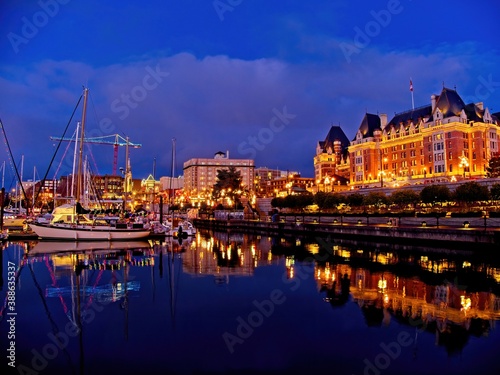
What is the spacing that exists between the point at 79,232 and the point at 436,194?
4200cm

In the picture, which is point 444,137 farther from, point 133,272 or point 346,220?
point 133,272

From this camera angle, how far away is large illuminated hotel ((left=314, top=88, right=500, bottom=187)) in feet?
282

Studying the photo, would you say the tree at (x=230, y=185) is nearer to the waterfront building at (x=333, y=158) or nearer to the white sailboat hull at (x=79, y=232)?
the waterfront building at (x=333, y=158)

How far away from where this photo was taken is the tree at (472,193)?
47.5m

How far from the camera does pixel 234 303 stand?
16.5m

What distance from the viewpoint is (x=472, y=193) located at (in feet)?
157

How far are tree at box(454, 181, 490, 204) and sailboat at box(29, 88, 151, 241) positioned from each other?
3635 cm

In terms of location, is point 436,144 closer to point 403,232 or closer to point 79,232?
point 403,232

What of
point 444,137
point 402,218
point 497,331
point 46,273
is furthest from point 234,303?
point 444,137

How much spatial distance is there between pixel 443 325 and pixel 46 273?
19739 millimetres

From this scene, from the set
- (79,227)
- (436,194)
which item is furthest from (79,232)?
(436,194)

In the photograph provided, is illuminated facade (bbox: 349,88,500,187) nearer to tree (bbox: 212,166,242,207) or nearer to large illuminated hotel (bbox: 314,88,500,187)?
large illuminated hotel (bbox: 314,88,500,187)

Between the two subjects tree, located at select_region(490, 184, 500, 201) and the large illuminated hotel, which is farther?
the large illuminated hotel

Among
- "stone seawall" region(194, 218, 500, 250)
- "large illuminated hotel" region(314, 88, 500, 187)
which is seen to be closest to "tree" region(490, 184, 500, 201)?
"stone seawall" region(194, 218, 500, 250)
